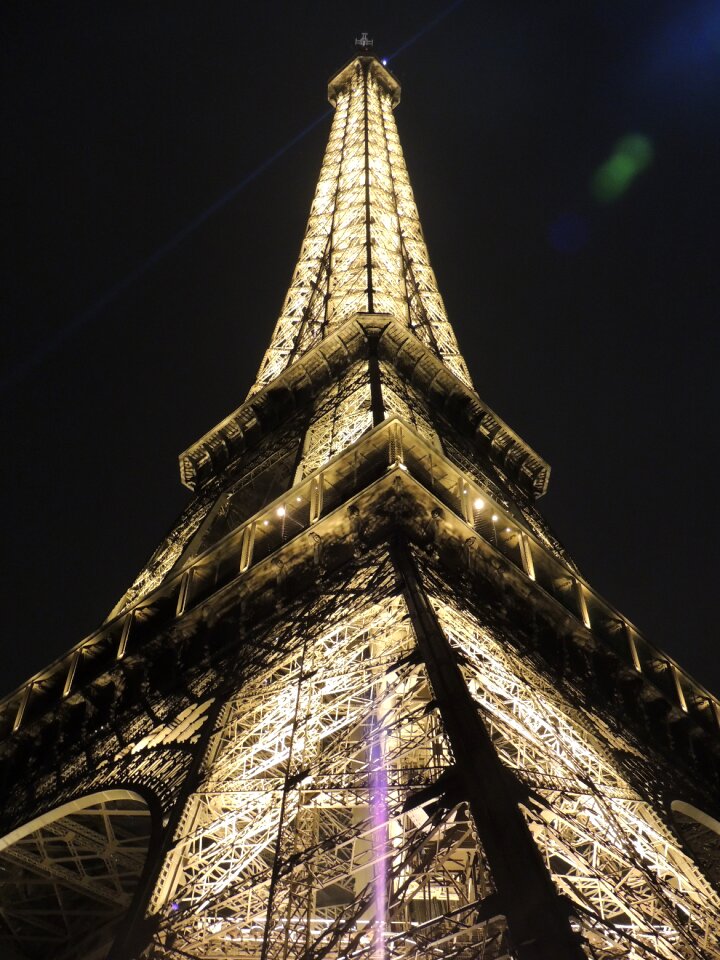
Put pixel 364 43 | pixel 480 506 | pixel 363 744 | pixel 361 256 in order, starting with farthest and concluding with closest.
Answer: pixel 364 43
pixel 361 256
pixel 480 506
pixel 363 744

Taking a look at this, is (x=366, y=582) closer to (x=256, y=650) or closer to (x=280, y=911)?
(x=256, y=650)

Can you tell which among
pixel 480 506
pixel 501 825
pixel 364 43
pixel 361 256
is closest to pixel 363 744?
pixel 501 825

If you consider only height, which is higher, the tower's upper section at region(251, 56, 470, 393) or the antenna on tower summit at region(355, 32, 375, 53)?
the antenna on tower summit at region(355, 32, 375, 53)

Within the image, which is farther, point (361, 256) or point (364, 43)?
point (364, 43)

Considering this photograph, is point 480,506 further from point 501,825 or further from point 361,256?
point 361,256

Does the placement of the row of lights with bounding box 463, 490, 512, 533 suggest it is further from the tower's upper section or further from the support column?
the tower's upper section

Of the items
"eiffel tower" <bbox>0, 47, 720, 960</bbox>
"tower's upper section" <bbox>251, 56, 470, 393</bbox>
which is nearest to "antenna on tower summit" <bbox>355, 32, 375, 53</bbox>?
"tower's upper section" <bbox>251, 56, 470, 393</bbox>

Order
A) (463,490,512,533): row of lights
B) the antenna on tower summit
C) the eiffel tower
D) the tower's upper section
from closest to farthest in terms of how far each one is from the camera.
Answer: the eiffel tower → (463,490,512,533): row of lights → the tower's upper section → the antenna on tower summit
